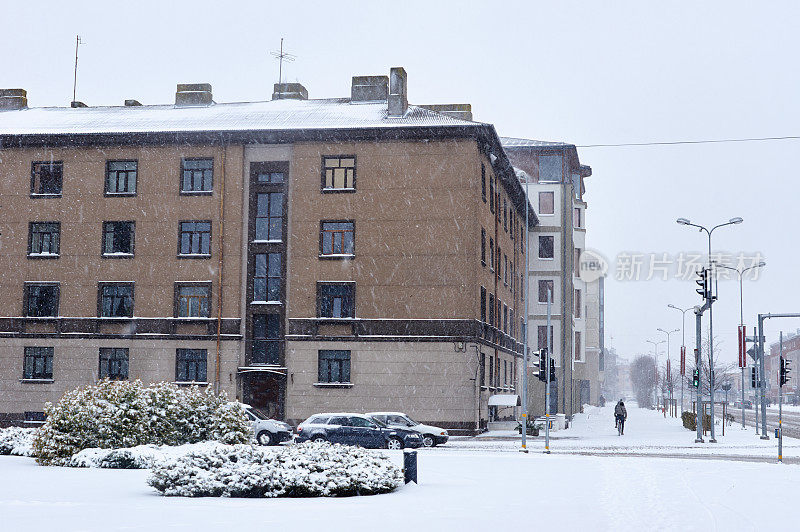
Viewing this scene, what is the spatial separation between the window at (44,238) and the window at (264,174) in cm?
947

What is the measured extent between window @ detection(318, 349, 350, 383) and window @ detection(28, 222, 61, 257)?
1353 cm

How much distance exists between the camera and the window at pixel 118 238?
145 ft

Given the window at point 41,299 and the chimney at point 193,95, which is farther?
the chimney at point 193,95

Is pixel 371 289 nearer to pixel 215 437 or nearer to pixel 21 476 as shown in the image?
pixel 215 437

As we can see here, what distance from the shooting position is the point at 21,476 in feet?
60.4

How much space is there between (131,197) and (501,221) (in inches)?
764

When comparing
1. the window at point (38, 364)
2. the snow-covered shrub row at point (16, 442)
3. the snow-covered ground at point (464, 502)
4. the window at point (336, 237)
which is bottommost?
the snow-covered ground at point (464, 502)

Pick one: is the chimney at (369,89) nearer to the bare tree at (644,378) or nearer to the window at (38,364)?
the window at (38,364)

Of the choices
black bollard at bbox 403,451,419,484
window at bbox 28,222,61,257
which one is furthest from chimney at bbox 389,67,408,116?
black bollard at bbox 403,451,419,484

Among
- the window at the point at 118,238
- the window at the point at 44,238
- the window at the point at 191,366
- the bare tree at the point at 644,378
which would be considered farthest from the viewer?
the bare tree at the point at 644,378

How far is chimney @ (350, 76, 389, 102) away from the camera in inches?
1861

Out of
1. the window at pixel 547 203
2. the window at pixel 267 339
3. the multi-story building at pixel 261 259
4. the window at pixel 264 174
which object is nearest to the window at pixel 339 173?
the multi-story building at pixel 261 259

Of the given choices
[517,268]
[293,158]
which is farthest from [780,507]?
[517,268]

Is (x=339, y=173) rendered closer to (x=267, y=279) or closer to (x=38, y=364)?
(x=267, y=279)
